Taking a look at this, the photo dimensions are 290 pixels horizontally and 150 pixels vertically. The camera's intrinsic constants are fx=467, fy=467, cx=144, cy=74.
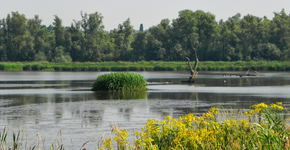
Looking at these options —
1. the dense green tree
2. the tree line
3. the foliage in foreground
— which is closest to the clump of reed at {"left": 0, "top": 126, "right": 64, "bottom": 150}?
the foliage in foreground

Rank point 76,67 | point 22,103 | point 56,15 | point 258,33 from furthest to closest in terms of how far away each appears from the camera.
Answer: point 56,15 → point 258,33 → point 76,67 → point 22,103

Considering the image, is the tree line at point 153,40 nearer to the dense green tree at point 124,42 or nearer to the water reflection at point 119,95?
the dense green tree at point 124,42

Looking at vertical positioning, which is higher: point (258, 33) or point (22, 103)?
point (258, 33)

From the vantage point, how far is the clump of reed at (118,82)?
35.2 m

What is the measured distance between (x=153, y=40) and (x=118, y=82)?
8588 centimetres

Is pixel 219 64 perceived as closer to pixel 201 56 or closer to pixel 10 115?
pixel 201 56

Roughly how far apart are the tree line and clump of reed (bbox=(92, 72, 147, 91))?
258 feet

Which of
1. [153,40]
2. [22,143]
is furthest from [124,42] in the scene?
[22,143]

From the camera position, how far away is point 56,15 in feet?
398

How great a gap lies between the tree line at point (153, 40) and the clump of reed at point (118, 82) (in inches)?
3093

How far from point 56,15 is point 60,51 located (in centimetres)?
1164

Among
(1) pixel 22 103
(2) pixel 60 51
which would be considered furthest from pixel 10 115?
(2) pixel 60 51

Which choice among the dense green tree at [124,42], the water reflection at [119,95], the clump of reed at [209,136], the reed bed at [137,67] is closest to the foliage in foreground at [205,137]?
the clump of reed at [209,136]

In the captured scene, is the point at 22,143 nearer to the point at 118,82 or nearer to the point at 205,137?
the point at 205,137
